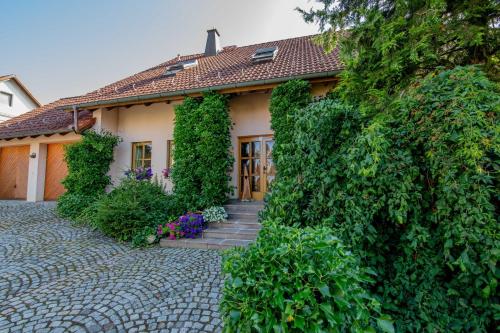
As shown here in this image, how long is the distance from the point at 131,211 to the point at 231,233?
2.26m

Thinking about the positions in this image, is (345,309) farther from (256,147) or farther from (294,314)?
(256,147)

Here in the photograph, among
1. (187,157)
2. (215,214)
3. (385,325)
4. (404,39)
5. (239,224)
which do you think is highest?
(404,39)

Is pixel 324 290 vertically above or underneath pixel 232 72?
underneath

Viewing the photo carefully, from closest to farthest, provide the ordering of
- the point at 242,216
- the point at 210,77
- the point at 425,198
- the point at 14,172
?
1. the point at 425,198
2. the point at 242,216
3. the point at 210,77
4. the point at 14,172

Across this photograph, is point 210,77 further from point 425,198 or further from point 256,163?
point 425,198

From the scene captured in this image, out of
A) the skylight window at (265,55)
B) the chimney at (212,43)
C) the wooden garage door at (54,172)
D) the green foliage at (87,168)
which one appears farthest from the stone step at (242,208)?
the chimney at (212,43)

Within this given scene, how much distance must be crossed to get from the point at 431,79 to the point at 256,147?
535 cm

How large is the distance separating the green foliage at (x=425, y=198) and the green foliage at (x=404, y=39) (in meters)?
0.93

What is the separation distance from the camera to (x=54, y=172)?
9.45 meters

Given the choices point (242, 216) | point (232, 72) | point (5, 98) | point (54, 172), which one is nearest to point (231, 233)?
point (242, 216)

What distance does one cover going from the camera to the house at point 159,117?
6.56 meters

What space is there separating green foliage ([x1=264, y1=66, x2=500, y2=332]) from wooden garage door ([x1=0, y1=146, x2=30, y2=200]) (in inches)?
502

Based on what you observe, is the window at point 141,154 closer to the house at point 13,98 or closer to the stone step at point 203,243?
the stone step at point 203,243

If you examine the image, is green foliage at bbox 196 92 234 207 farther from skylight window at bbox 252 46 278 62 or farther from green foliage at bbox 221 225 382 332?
green foliage at bbox 221 225 382 332
